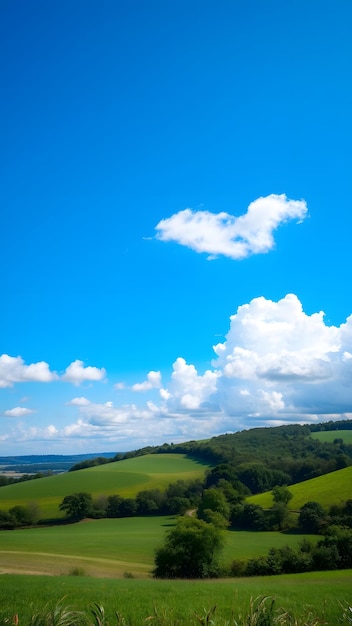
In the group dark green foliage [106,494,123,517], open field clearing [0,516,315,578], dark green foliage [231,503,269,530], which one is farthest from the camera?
dark green foliage [106,494,123,517]

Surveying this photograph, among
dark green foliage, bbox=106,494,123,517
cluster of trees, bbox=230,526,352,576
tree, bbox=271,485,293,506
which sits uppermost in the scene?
cluster of trees, bbox=230,526,352,576

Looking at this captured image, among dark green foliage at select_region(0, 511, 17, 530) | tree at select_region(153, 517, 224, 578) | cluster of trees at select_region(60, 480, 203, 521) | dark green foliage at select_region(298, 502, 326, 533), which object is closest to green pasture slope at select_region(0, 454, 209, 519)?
cluster of trees at select_region(60, 480, 203, 521)

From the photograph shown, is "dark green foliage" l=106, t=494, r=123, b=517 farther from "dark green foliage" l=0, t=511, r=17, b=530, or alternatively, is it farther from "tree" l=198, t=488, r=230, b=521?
"tree" l=198, t=488, r=230, b=521

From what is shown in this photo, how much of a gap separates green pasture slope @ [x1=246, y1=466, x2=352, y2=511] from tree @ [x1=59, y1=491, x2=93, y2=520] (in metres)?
38.9

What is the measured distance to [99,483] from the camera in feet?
431

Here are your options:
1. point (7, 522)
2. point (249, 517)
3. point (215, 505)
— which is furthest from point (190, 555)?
point (7, 522)

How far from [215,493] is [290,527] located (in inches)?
705

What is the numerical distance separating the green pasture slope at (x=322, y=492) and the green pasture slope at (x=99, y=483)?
34.9 m

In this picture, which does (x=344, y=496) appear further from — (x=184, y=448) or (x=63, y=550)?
(x=184, y=448)

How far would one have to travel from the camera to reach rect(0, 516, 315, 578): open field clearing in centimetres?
4802

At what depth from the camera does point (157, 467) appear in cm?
16112

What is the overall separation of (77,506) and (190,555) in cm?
5645

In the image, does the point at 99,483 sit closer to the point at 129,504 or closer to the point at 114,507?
the point at 114,507

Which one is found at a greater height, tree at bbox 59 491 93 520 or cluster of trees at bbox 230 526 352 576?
cluster of trees at bbox 230 526 352 576
